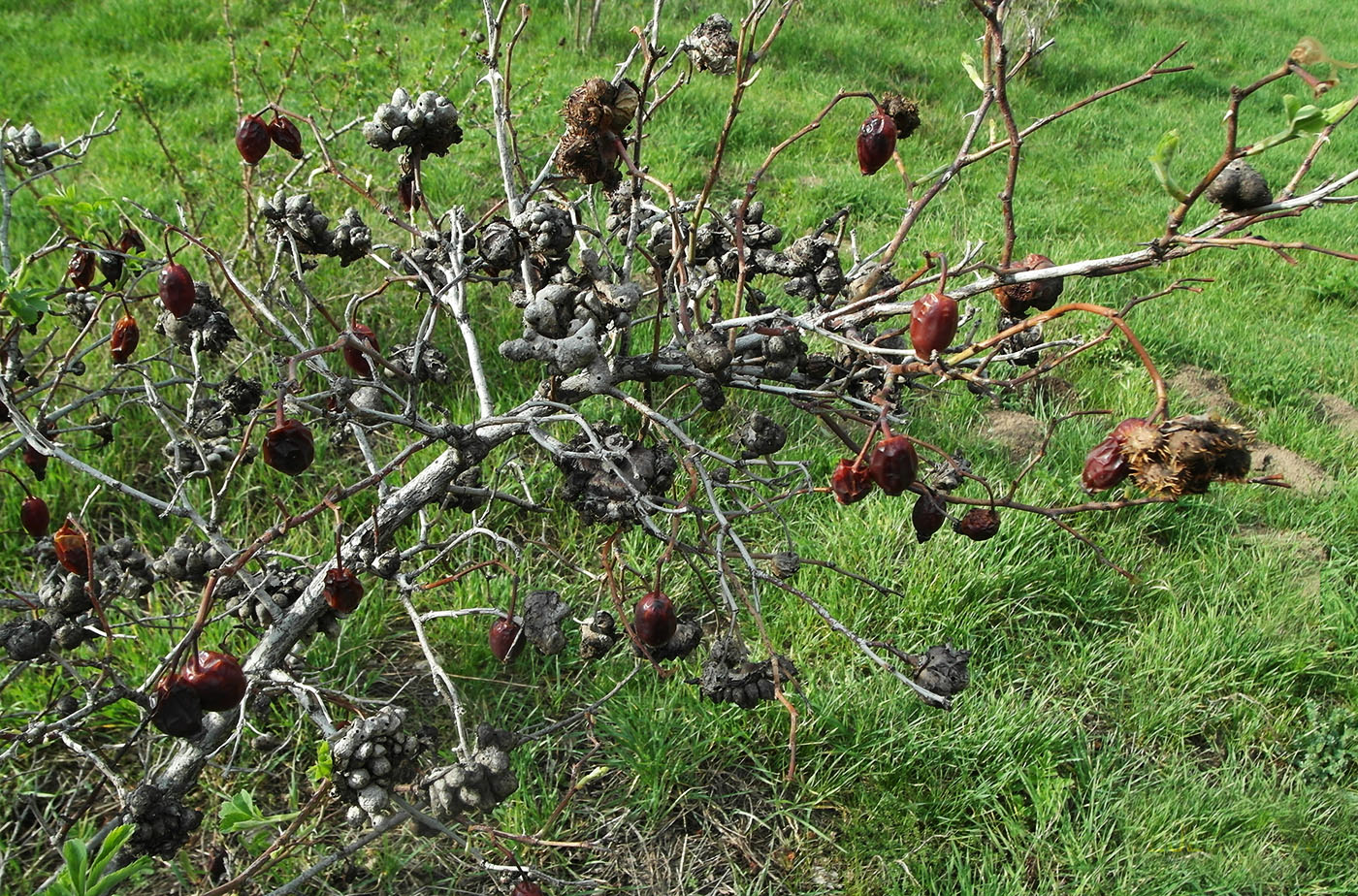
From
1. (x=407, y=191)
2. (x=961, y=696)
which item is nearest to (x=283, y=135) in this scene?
(x=407, y=191)

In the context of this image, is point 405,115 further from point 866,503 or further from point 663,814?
point 866,503

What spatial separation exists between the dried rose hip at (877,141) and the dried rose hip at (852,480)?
1.67ft

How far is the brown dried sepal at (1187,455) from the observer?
3.36ft

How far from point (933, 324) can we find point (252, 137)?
4.38ft

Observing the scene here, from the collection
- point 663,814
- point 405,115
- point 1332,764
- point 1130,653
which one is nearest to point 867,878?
point 663,814

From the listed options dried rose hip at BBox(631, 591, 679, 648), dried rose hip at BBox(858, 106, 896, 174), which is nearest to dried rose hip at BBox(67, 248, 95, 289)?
dried rose hip at BBox(631, 591, 679, 648)

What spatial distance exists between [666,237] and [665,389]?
1.40m

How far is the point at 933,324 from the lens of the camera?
1124 millimetres

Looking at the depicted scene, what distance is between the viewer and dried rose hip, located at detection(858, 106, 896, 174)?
149 centimetres

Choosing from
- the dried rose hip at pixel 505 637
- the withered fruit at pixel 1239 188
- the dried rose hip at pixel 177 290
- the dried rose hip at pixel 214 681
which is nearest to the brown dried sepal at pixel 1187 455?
the withered fruit at pixel 1239 188

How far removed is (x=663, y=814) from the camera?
2312mm

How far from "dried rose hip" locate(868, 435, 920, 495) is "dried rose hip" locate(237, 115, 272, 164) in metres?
1.31

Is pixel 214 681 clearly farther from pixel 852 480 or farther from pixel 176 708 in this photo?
pixel 852 480

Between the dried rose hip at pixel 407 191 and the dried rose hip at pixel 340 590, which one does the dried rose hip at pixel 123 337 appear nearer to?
the dried rose hip at pixel 407 191
